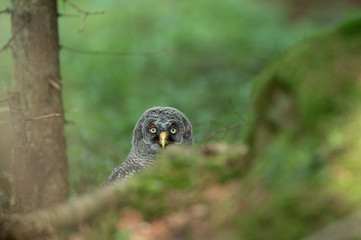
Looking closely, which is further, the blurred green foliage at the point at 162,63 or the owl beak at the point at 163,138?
the blurred green foliage at the point at 162,63

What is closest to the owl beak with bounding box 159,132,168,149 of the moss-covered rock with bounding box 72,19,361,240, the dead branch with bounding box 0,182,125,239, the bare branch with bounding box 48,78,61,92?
the bare branch with bounding box 48,78,61,92

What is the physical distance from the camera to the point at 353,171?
10.0 feet

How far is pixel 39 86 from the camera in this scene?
6.86m

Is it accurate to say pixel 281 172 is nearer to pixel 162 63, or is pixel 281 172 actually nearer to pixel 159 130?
pixel 159 130

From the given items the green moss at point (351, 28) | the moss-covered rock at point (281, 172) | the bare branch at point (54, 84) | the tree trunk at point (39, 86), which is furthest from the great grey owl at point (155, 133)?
the green moss at point (351, 28)

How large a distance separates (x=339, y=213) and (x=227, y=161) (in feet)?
3.74

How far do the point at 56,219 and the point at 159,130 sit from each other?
3543mm

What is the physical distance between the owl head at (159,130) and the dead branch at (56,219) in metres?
3.42

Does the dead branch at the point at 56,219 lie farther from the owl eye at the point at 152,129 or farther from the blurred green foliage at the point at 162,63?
the blurred green foliage at the point at 162,63

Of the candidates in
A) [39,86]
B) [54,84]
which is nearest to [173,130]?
[54,84]

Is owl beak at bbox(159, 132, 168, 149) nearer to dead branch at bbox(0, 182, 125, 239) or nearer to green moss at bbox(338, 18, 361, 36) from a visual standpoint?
dead branch at bbox(0, 182, 125, 239)

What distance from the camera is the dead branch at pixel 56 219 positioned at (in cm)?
362

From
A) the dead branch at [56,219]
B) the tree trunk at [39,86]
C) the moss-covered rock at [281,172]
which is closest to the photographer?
the moss-covered rock at [281,172]

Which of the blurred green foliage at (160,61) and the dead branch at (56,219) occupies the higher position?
the blurred green foliage at (160,61)
